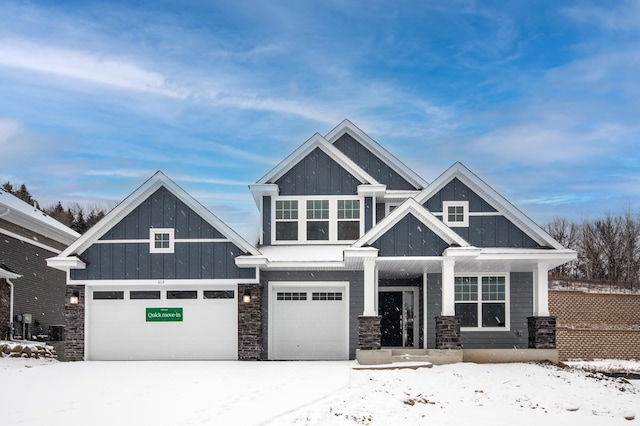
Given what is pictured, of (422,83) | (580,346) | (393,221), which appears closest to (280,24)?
(422,83)

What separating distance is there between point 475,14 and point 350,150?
283 inches

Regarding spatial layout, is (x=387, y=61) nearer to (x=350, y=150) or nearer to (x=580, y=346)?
(x=350, y=150)

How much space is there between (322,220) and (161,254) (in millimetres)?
5021

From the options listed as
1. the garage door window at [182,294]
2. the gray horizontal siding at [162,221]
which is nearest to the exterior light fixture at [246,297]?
the garage door window at [182,294]

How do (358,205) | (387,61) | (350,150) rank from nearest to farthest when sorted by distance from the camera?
(387,61) < (358,205) < (350,150)

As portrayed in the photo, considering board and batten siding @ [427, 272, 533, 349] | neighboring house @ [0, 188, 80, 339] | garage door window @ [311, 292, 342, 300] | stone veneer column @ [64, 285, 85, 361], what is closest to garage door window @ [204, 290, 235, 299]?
garage door window @ [311, 292, 342, 300]

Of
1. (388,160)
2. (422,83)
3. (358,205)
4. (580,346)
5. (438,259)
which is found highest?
(422,83)

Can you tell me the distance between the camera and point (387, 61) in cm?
1788

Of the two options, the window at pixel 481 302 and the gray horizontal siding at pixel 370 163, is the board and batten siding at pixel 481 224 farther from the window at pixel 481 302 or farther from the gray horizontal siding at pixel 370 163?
the gray horizontal siding at pixel 370 163

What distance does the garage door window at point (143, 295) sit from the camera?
2050 centimetres

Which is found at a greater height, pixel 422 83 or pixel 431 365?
pixel 422 83

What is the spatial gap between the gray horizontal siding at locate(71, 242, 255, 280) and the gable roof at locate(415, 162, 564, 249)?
5.89m

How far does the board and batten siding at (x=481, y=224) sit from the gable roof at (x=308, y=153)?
212cm

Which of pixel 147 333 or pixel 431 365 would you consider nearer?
pixel 431 365
